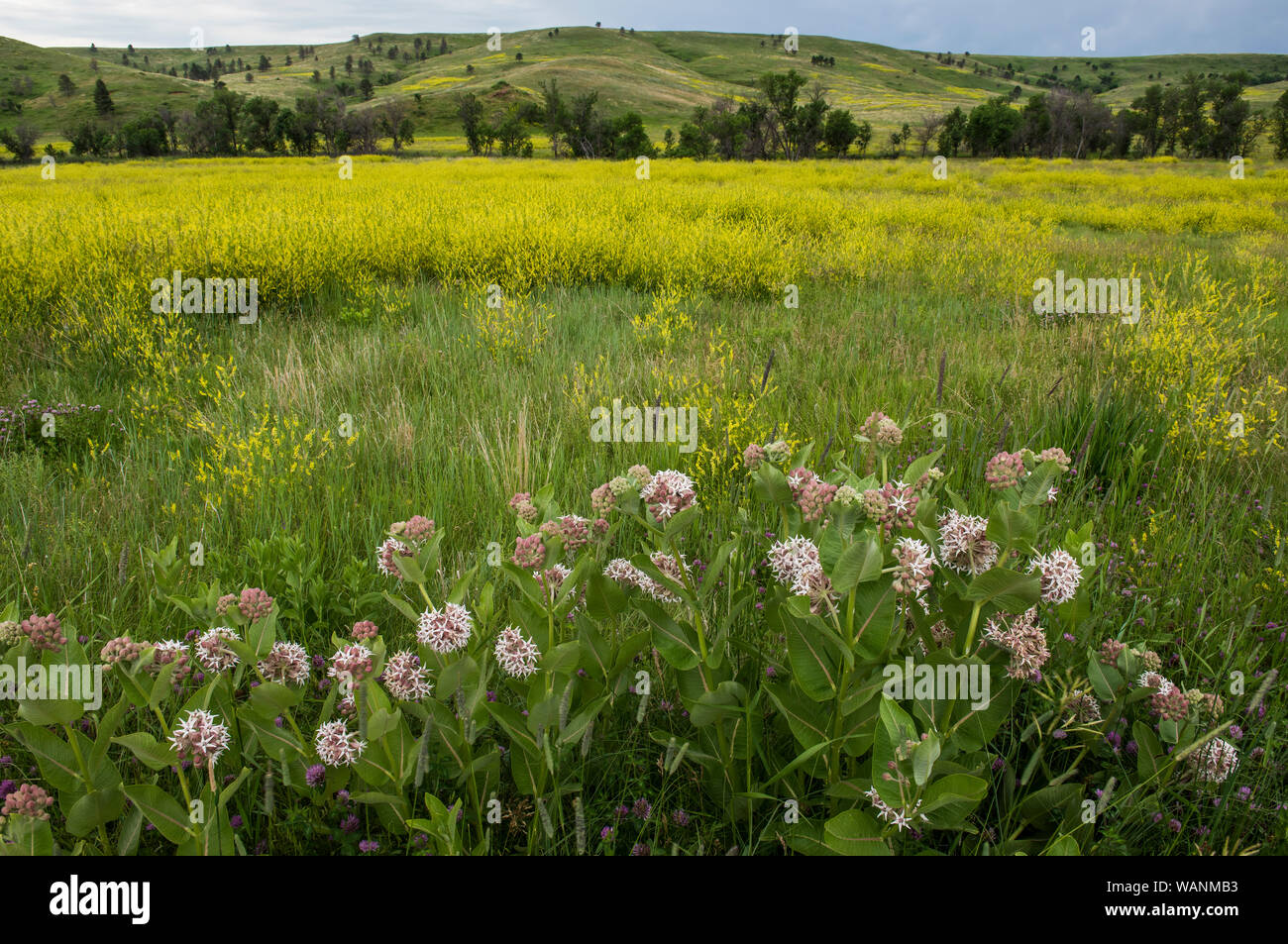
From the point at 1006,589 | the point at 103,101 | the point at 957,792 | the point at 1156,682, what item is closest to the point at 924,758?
the point at 957,792

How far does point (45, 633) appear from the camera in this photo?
1.24 meters

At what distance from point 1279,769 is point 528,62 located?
184978 millimetres

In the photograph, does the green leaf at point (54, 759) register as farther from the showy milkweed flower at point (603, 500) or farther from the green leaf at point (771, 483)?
the green leaf at point (771, 483)

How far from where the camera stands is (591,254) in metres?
8.02

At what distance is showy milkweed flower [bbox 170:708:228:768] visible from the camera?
128 cm

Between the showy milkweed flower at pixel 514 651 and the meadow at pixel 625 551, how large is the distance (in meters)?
A: 0.02

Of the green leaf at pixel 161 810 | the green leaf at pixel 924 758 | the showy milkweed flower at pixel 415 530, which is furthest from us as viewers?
the showy milkweed flower at pixel 415 530

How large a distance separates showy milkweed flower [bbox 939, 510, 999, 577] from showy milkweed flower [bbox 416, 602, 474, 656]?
1.06 metres

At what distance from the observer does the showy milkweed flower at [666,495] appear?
4.79ft

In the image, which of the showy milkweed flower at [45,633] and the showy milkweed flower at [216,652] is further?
the showy milkweed flower at [216,652]

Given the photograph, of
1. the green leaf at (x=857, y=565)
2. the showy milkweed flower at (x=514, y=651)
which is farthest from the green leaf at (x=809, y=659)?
the showy milkweed flower at (x=514, y=651)

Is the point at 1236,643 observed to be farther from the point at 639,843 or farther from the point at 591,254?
the point at 591,254

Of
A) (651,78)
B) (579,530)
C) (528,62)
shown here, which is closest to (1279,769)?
(579,530)

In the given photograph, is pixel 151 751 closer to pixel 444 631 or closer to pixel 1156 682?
pixel 444 631
